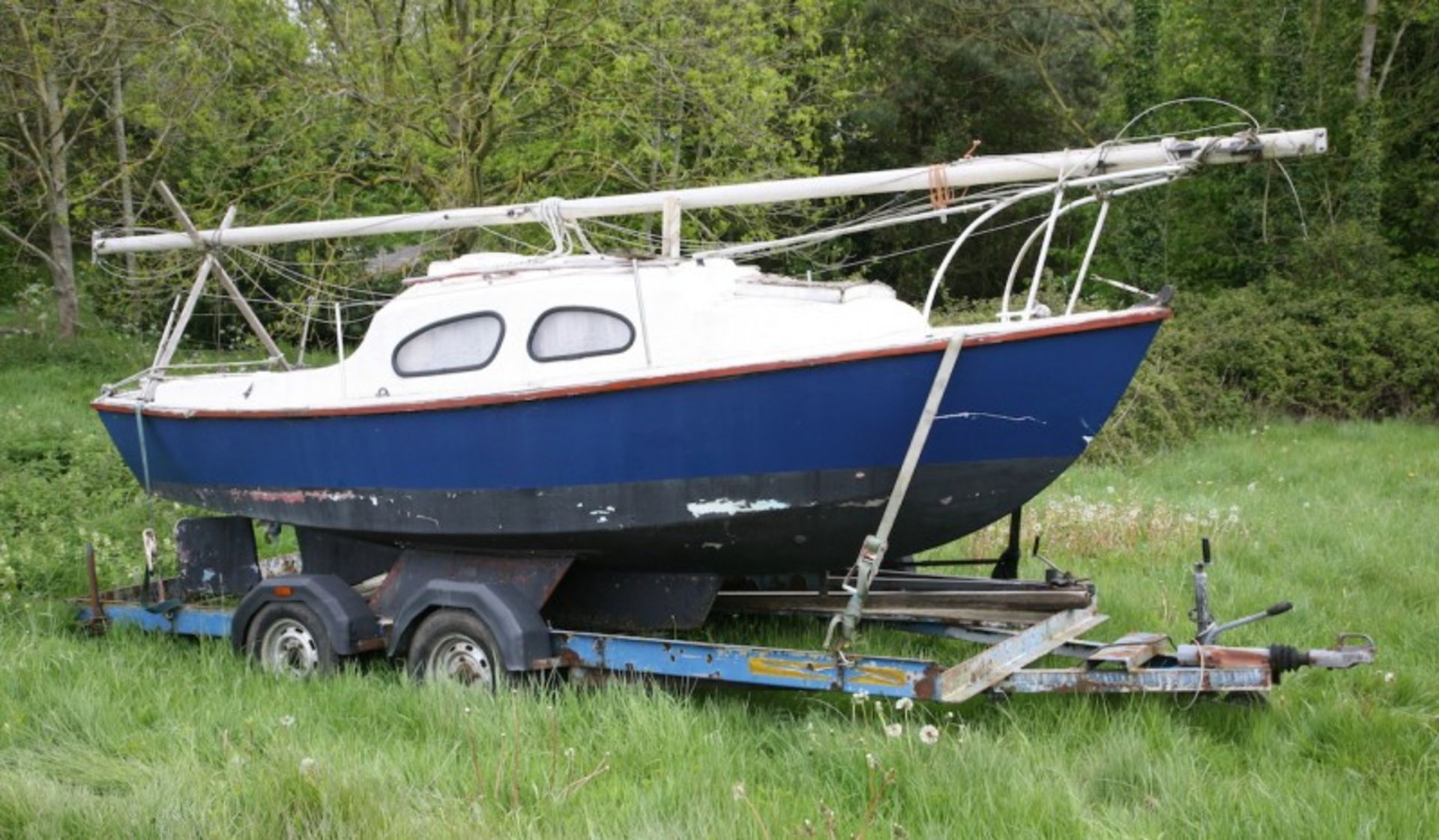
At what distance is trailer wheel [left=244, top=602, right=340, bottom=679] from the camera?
6766mm

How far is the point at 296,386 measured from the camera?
754cm

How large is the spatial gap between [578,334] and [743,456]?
3.55 feet

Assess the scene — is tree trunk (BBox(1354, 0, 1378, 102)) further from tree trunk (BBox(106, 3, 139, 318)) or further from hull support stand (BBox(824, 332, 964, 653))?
hull support stand (BBox(824, 332, 964, 653))

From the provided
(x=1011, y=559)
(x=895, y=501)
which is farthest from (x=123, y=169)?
(x=895, y=501)

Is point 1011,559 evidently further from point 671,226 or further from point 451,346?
point 451,346

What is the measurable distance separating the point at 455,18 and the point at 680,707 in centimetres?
1114

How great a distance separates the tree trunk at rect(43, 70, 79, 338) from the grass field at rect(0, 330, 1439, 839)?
442 inches

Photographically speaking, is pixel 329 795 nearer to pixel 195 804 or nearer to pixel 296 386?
pixel 195 804

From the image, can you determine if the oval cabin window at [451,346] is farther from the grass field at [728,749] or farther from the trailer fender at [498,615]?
the grass field at [728,749]

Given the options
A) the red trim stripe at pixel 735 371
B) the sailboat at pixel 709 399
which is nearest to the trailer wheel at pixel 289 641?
the sailboat at pixel 709 399

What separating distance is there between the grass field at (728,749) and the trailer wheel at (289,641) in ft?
0.52

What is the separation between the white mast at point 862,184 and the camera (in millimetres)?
5707

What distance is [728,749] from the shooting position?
5250 millimetres

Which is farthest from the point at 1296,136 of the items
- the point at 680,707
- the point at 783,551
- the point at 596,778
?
the point at 596,778
